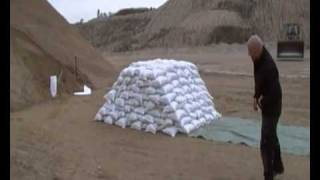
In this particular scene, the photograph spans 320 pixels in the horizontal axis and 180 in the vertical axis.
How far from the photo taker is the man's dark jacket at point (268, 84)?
17.5ft

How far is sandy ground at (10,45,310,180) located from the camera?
5.86 metres

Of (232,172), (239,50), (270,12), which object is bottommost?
(232,172)

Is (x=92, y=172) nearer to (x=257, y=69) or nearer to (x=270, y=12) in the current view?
(x=257, y=69)

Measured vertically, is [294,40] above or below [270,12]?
below

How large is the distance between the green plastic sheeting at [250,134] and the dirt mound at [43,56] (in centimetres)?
384

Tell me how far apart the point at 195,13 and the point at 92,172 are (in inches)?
1236

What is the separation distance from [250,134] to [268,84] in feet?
8.96

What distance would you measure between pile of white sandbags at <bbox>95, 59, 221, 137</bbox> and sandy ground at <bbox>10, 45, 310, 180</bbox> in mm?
199

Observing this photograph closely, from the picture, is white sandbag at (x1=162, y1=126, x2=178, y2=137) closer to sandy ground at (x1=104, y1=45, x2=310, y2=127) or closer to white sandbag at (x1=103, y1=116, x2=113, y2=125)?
white sandbag at (x1=103, y1=116, x2=113, y2=125)

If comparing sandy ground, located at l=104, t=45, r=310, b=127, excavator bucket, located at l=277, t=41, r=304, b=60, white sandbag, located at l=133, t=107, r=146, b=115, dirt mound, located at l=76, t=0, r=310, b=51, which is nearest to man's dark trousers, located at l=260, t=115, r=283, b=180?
white sandbag, located at l=133, t=107, r=146, b=115

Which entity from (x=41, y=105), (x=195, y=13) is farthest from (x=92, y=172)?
(x=195, y=13)

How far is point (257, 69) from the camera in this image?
17.7ft

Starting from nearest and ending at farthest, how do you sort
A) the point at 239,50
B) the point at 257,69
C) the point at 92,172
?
the point at 257,69 < the point at 92,172 < the point at 239,50
